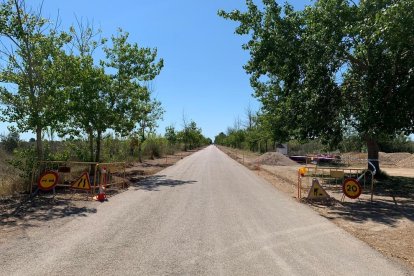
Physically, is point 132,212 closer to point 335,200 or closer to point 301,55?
point 335,200

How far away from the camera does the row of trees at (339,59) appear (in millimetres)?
15289

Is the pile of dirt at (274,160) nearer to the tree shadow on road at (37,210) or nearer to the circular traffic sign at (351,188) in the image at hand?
the circular traffic sign at (351,188)

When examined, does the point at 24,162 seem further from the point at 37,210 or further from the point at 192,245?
the point at 192,245

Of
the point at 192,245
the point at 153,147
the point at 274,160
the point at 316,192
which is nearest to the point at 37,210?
the point at 192,245

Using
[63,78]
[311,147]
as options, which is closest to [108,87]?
[63,78]

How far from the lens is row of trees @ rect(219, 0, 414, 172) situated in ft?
50.2

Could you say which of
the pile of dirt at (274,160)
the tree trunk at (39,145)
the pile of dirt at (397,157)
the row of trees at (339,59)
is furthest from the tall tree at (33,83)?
the pile of dirt at (397,157)

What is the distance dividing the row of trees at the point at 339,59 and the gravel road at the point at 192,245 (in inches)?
274

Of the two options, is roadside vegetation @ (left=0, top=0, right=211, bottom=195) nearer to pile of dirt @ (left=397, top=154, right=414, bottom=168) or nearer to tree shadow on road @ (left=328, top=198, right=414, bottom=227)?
tree shadow on road @ (left=328, top=198, right=414, bottom=227)

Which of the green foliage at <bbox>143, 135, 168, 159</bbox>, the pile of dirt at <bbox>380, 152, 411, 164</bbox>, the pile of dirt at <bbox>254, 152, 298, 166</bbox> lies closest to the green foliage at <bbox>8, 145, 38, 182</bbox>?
the pile of dirt at <bbox>254, 152, 298, 166</bbox>

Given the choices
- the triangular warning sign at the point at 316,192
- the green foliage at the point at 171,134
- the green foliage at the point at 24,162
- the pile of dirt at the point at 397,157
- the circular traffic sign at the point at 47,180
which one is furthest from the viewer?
the green foliage at the point at 171,134

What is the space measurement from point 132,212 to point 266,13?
1174cm

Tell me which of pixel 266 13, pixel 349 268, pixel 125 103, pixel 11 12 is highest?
pixel 266 13

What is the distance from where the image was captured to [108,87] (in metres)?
22.4
